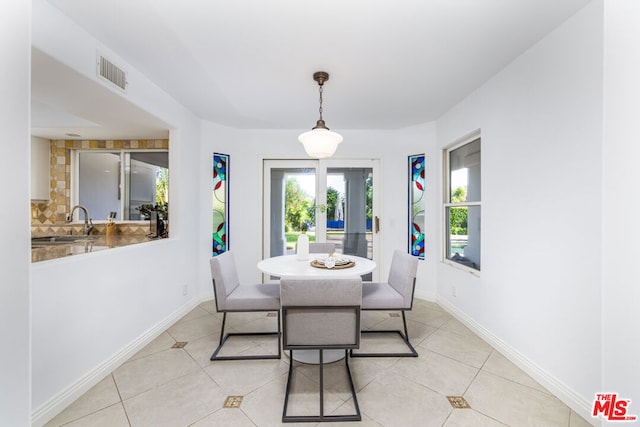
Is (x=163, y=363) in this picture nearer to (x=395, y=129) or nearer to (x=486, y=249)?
(x=486, y=249)

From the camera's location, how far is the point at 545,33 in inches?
73.6

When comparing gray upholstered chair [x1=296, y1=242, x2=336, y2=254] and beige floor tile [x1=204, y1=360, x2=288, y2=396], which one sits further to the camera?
gray upholstered chair [x1=296, y1=242, x2=336, y2=254]

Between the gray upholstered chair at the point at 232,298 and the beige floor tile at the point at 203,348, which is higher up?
the gray upholstered chair at the point at 232,298

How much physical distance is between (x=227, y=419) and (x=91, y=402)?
3.12 ft

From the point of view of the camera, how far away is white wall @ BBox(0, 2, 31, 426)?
74 cm

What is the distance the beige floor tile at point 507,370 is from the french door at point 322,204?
2.01m

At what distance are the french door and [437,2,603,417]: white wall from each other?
5.77ft

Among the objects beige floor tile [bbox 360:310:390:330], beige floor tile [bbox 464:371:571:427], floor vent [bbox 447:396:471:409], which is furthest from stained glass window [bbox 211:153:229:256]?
beige floor tile [bbox 464:371:571:427]

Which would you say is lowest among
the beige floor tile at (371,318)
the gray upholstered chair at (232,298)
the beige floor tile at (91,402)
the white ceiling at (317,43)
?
the beige floor tile at (91,402)

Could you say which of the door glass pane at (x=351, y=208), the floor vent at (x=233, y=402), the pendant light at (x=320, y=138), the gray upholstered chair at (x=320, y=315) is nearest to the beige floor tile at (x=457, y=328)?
the door glass pane at (x=351, y=208)

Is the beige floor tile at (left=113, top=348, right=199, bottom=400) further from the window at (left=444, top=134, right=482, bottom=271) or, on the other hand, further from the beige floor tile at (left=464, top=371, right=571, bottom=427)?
the window at (left=444, top=134, right=482, bottom=271)

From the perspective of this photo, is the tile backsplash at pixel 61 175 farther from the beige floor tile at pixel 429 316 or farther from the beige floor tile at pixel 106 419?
the beige floor tile at pixel 429 316

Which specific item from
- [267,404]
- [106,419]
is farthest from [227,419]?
[106,419]

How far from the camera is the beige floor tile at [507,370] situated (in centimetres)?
193
